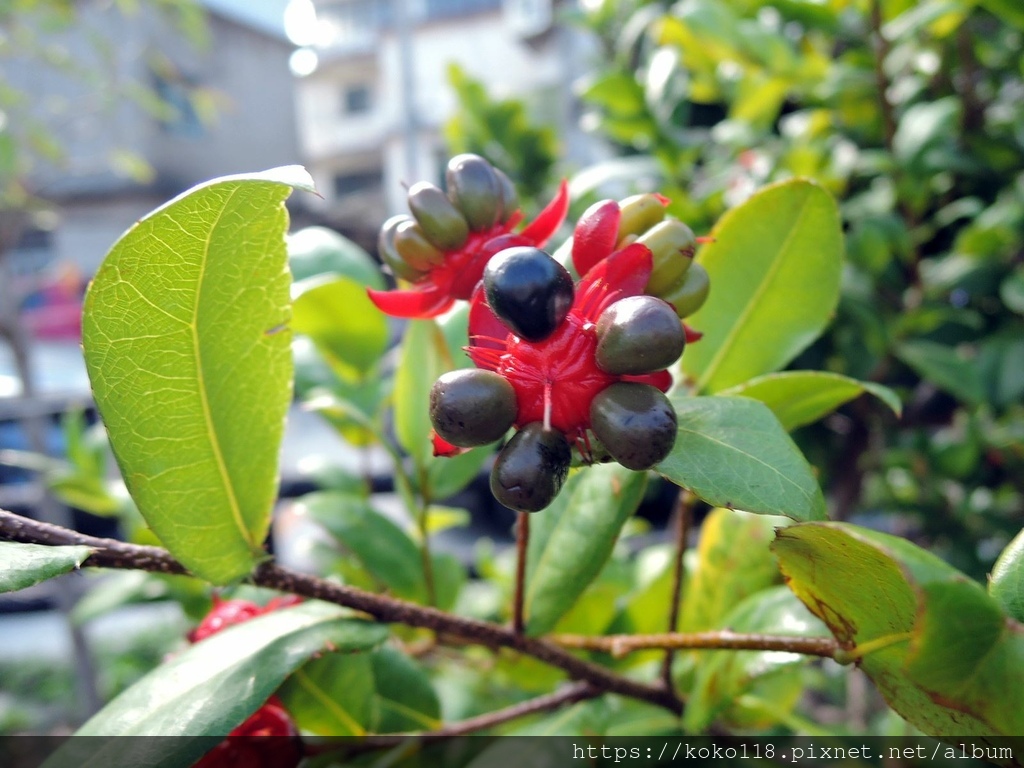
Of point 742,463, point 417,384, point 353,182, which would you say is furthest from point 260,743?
point 353,182

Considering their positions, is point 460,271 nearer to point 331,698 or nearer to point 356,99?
point 331,698

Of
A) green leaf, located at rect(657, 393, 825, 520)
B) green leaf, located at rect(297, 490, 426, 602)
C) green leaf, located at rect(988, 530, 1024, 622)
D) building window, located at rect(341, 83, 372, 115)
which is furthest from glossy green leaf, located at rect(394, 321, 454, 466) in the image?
building window, located at rect(341, 83, 372, 115)

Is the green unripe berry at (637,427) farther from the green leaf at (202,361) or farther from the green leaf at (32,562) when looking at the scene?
the green leaf at (32,562)

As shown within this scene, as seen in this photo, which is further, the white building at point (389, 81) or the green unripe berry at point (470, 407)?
the white building at point (389, 81)

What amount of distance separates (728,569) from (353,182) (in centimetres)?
2357

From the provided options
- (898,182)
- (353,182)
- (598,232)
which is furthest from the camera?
(353,182)

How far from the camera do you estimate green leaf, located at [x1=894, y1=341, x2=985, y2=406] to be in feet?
3.59

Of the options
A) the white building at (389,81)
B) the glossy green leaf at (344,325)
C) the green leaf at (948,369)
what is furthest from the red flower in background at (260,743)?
the white building at (389,81)

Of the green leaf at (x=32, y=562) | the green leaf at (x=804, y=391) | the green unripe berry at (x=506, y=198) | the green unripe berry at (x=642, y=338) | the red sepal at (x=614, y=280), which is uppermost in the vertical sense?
the green unripe berry at (x=506, y=198)

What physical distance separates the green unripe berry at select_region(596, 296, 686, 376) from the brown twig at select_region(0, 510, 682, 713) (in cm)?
32

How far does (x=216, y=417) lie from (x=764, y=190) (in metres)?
0.51

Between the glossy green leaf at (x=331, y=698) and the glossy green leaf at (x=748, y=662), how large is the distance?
1.02 ft

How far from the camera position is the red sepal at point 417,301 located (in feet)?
1.91

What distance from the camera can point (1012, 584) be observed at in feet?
1.34
